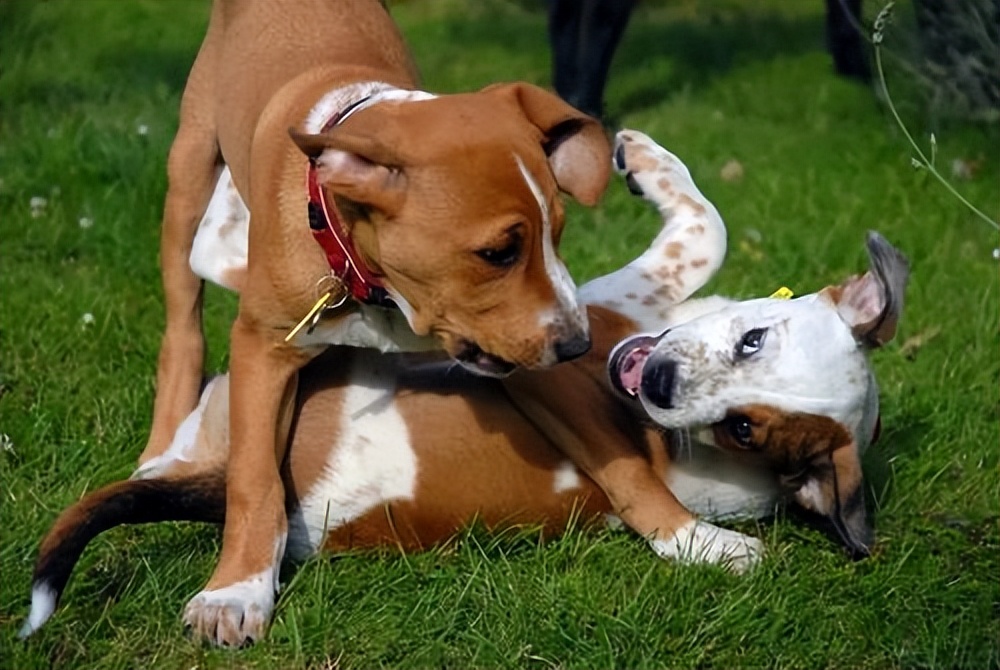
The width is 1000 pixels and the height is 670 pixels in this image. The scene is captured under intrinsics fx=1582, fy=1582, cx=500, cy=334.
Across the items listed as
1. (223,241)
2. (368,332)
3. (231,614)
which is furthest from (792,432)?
(223,241)

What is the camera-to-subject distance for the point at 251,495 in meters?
3.87

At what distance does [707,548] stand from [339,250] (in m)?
1.21

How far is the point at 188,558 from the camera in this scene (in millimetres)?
4035

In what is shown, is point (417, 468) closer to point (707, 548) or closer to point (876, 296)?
point (707, 548)

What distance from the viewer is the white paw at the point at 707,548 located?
13.1ft

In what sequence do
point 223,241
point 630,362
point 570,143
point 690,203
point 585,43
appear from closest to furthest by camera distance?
point 570,143 < point 630,362 < point 223,241 < point 690,203 < point 585,43

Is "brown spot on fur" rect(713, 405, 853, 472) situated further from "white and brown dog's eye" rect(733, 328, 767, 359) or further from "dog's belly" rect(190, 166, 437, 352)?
"dog's belly" rect(190, 166, 437, 352)

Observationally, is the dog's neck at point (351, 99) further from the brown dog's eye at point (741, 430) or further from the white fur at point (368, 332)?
the brown dog's eye at point (741, 430)

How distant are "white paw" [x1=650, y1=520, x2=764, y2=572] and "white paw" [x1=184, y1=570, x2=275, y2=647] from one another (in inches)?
40.1

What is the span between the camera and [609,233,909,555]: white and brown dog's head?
404 cm

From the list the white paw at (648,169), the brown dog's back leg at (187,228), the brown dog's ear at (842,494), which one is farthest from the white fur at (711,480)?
the brown dog's back leg at (187,228)

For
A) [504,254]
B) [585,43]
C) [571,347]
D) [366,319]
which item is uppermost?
[504,254]

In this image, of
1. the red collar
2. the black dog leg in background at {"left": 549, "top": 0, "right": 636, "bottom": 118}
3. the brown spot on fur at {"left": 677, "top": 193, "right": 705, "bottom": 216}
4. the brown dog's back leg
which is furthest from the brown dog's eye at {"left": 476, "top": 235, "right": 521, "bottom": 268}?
the black dog leg in background at {"left": 549, "top": 0, "right": 636, "bottom": 118}

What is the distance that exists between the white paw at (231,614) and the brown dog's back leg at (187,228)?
1.18m
